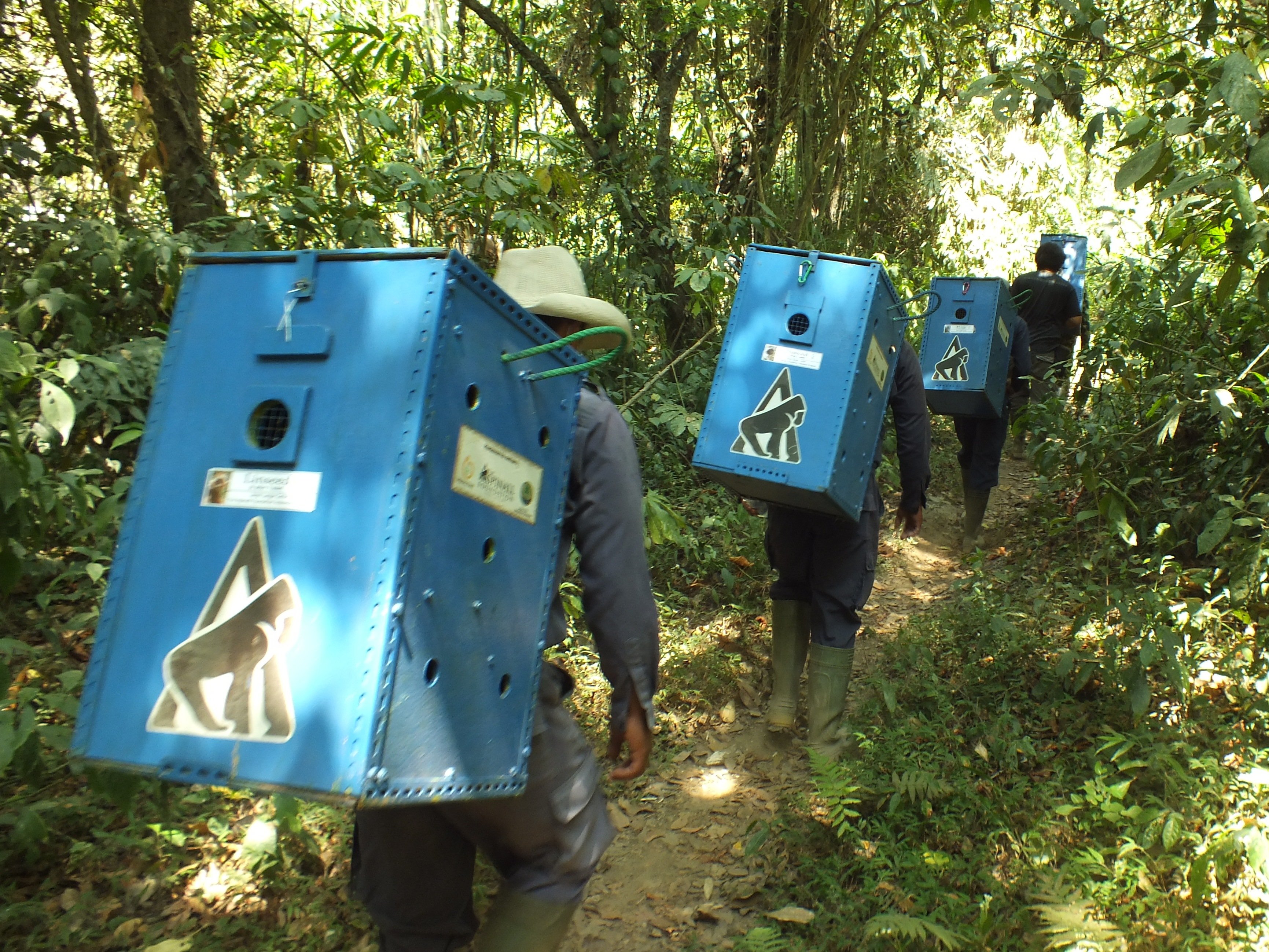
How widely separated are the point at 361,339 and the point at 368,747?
2.12 ft

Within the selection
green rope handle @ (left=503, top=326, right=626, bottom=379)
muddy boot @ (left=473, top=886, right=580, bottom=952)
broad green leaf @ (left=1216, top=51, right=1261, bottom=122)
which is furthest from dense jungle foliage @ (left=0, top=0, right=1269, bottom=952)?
green rope handle @ (left=503, top=326, right=626, bottom=379)

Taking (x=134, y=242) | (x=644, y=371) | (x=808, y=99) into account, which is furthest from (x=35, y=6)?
(x=808, y=99)

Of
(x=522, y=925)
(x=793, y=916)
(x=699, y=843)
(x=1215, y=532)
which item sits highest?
(x=1215, y=532)

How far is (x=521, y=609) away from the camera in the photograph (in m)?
1.79

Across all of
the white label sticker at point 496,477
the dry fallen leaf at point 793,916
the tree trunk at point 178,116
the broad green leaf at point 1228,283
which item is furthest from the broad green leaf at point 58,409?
the broad green leaf at point 1228,283

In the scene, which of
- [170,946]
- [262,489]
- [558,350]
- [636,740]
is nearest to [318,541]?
[262,489]

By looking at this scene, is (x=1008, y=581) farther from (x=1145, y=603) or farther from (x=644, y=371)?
(x=644, y=371)

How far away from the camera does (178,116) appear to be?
5.21 meters

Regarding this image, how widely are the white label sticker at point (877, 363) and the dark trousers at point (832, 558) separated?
43cm

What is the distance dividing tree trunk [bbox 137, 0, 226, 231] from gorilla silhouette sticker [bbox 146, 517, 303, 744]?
4.35 m

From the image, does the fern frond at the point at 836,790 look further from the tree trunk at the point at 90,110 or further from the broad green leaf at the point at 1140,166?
the tree trunk at the point at 90,110

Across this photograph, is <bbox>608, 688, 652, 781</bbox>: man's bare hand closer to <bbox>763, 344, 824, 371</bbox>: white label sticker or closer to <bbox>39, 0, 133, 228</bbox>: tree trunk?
<bbox>763, 344, 824, 371</bbox>: white label sticker

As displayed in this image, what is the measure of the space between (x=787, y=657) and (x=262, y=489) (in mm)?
2870

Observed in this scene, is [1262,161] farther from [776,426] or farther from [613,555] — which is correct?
[613,555]
